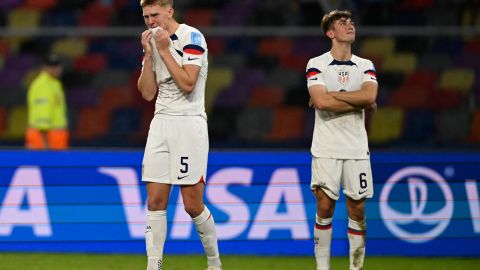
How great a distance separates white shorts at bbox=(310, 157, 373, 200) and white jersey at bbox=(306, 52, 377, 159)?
5 centimetres

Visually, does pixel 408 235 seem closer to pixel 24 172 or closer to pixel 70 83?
pixel 24 172

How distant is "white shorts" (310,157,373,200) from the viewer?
6938 millimetres

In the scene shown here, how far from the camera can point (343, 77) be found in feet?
22.9

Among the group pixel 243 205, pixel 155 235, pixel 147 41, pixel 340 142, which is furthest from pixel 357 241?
pixel 147 41

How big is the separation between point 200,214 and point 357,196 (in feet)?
3.52

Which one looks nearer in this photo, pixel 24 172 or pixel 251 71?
pixel 24 172

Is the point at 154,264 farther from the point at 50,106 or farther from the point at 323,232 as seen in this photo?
the point at 50,106

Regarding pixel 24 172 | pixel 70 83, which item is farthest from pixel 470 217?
pixel 70 83

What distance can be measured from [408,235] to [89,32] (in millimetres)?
10319

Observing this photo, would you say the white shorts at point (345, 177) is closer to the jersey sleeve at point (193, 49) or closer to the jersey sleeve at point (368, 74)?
the jersey sleeve at point (368, 74)

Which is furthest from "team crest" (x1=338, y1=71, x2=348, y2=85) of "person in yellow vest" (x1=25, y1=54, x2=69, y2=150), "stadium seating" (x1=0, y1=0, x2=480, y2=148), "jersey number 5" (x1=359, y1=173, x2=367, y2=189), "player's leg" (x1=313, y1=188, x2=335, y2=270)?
"stadium seating" (x1=0, y1=0, x2=480, y2=148)

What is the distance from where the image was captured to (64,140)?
13922mm

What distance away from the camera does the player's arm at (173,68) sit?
6359 millimetres

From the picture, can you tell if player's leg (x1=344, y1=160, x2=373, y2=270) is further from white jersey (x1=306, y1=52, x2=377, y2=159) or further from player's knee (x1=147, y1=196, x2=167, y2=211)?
player's knee (x1=147, y1=196, x2=167, y2=211)
